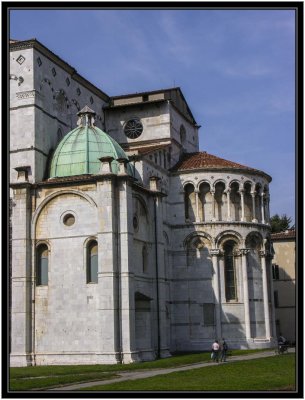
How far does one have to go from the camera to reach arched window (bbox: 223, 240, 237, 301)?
149ft

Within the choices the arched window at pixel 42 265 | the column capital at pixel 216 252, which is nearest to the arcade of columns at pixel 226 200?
the column capital at pixel 216 252

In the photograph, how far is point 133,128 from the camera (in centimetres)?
4997

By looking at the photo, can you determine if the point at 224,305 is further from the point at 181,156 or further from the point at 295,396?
the point at 295,396

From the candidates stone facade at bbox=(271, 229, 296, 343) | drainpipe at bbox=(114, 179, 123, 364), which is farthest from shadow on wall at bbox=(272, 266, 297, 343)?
drainpipe at bbox=(114, 179, 123, 364)

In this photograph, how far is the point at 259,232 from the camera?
154ft

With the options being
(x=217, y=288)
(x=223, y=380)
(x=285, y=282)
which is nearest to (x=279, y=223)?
(x=285, y=282)

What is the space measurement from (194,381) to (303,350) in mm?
10784

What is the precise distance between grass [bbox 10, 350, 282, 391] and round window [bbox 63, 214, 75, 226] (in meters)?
7.88

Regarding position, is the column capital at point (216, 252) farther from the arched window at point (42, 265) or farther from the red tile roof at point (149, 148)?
the arched window at point (42, 265)

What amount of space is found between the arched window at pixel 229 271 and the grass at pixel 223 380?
14.4 meters

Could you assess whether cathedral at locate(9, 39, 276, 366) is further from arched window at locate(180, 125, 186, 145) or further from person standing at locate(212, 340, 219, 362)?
person standing at locate(212, 340, 219, 362)

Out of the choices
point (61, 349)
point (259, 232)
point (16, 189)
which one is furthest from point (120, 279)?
point (259, 232)

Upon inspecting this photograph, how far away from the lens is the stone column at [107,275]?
33.9m

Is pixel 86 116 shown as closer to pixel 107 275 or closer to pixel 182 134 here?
pixel 107 275
